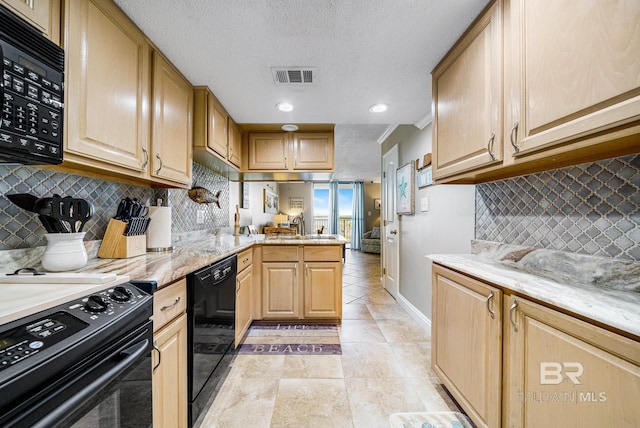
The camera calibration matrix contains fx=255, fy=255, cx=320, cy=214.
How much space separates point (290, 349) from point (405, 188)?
212cm

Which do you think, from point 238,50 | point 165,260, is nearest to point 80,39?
point 238,50

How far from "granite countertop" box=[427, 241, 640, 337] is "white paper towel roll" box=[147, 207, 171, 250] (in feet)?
5.94

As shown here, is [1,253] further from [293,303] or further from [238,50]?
[293,303]

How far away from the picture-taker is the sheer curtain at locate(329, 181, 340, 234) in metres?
8.99

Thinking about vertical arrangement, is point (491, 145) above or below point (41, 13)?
below

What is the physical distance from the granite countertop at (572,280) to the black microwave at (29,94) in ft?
5.83

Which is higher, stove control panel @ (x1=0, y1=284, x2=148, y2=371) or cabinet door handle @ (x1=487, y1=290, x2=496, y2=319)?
stove control panel @ (x1=0, y1=284, x2=148, y2=371)

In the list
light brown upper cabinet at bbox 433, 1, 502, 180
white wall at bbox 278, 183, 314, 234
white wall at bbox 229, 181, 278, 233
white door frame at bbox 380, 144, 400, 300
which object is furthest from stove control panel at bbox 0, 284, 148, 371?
white wall at bbox 278, 183, 314, 234

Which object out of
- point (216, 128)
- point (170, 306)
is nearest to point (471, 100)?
point (170, 306)

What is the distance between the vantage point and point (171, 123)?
172cm

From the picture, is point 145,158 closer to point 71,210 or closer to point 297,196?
point 71,210

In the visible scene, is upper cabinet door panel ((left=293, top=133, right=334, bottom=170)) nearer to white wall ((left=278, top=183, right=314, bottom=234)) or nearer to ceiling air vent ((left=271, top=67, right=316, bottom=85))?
ceiling air vent ((left=271, top=67, right=316, bottom=85))

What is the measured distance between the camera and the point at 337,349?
2186mm

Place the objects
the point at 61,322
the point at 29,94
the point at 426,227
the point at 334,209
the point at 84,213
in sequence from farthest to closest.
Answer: the point at 334,209, the point at 426,227, the point at 84,213, the point at 29,94, the point at 61,322
